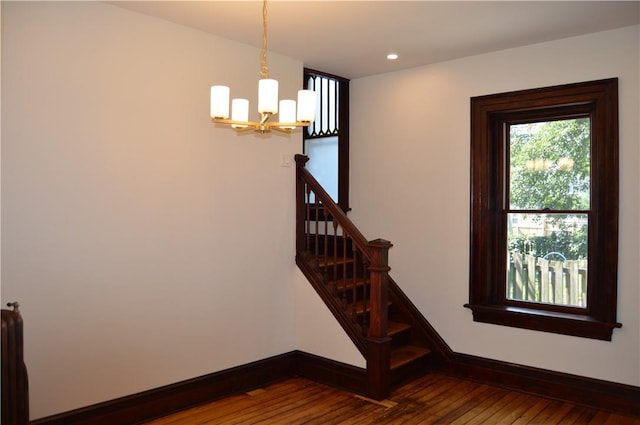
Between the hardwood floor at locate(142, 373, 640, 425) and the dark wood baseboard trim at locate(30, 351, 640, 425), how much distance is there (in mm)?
75

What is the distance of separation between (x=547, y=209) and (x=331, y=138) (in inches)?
94.9

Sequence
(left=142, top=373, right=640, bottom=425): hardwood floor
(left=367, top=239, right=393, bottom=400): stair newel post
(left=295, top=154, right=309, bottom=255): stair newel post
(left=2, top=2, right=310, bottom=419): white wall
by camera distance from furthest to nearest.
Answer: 1. (left=295, top=154, right=309, bottom=255): stair newel post
2. (left=367, top=239, right=393, bottom=400): stair newel post
3. (left=142, top=373, right=640, bottom=425): hardwood floor
4. (left=2, top=2, right=310, bottom=419): white wall

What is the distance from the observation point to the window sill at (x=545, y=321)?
3.71 meters

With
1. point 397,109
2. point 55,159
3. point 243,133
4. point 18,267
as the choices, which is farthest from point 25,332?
point 397,109

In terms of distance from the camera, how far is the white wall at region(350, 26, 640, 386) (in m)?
3.63

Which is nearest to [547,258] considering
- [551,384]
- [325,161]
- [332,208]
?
[551,384]

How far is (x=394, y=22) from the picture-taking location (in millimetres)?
3553

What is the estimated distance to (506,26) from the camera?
143 inches

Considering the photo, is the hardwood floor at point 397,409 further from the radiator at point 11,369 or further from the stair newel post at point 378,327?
the radiator at point 11,369

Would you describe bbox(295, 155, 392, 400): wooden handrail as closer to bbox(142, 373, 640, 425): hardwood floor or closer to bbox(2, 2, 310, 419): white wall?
bbox(142, 373, 640, 425): hardwood floor

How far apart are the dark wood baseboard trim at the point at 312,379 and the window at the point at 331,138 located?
5.80ft

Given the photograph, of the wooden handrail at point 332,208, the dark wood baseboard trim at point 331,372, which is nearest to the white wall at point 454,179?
the wooden handrail at point 332,208

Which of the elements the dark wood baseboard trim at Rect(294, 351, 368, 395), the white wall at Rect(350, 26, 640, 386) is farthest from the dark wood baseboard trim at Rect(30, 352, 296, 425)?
the white wall at Rect(350, 26, 640, 386)

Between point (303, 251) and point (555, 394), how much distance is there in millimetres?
Result: 2354
